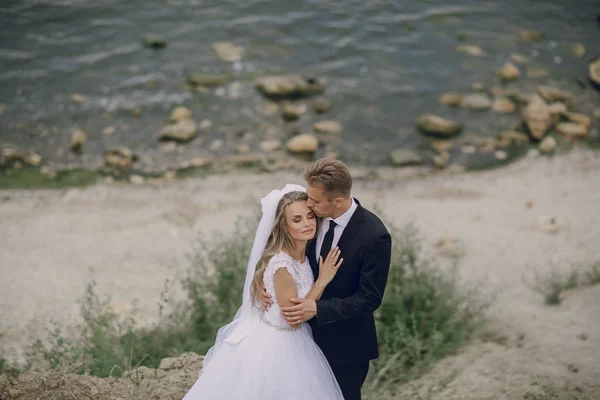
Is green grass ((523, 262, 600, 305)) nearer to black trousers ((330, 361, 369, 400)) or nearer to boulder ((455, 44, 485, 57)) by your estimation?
black trousers ((330, 361, 369, 400))

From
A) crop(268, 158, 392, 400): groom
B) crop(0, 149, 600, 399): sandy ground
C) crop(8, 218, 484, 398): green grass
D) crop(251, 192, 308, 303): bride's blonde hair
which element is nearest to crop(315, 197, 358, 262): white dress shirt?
crop(268, 158, 392, 400): groom

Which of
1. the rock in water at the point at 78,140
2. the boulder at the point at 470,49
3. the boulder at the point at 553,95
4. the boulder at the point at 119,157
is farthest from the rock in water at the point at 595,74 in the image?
the rock in water at the point at 78,140

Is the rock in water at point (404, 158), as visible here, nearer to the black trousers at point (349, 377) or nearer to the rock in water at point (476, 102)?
the rock in water at point (476, 102)

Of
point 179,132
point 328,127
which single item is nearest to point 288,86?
point 328,127

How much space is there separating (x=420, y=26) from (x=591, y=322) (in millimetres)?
10711

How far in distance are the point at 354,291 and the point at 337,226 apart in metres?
0.47

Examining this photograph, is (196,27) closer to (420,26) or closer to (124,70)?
(124,70)

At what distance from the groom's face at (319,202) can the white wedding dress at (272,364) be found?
0.39m

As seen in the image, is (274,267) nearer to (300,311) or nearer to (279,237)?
(279,237)

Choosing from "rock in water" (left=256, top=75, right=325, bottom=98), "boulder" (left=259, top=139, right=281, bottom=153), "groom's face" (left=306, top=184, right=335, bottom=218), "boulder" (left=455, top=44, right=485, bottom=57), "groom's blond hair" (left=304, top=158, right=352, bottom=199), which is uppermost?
"groom's blond hair" (left=304, top=158, right=352, bottom=199)

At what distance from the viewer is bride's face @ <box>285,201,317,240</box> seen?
158 inches

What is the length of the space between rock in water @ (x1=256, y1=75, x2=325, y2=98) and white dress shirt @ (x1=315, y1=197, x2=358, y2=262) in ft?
29.7

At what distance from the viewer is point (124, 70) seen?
540 inches

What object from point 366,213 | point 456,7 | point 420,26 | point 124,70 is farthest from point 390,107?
point 366,213
